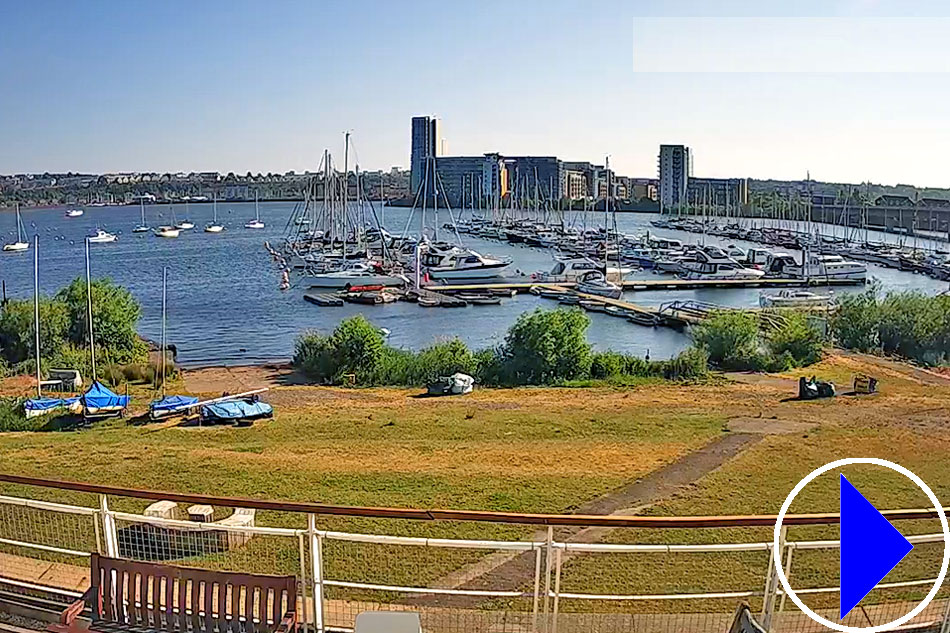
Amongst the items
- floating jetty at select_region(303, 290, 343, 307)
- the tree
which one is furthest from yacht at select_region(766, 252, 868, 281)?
the tree

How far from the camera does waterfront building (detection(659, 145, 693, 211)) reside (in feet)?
402

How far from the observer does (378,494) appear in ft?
28.4

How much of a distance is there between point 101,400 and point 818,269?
37.8 m

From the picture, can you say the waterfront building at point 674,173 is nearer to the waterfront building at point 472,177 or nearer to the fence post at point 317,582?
the waterfront building at point 472,177

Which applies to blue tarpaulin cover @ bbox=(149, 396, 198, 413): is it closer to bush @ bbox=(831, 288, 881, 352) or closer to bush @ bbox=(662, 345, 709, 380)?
bush @ bbox=(662, 345, 709, 380)

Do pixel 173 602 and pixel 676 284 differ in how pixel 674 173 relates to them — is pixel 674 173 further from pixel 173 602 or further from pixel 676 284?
pixel 173 602

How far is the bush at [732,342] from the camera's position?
19719 millimetres

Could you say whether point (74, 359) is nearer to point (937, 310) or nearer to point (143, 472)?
point (143, 472)

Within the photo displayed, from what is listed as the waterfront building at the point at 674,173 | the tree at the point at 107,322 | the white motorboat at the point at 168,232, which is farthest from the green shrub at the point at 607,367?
the waterfront building at the point at 674,173

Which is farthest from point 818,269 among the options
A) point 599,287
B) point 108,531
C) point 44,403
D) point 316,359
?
point 108,531

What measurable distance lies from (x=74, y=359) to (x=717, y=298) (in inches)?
1073

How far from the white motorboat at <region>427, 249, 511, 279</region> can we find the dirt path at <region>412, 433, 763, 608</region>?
30769mm

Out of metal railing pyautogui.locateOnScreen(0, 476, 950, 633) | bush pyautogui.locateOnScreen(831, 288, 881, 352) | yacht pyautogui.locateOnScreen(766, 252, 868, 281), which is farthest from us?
yacht pyautogui.locateOnScreen(766, 252, 868, 281)

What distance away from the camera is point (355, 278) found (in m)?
39.2
